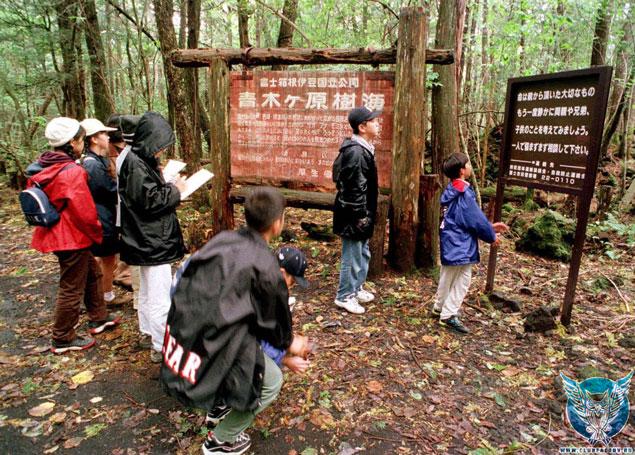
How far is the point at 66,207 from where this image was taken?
3.80 m

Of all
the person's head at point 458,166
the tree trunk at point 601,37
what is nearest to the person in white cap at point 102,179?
the person's head at point 458,166

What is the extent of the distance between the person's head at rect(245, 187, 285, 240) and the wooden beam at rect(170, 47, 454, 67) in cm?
360

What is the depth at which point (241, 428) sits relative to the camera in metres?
2.55

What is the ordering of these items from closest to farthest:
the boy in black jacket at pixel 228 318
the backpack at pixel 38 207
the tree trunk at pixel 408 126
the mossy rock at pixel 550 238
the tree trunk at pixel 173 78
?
the boy in black jacket at pixel 228 318, the backpack at pixel 38 207, the tree trunk at pixel 408 126, the mossy rock at pixel 550 238, the tree trunk at pixel 173 78

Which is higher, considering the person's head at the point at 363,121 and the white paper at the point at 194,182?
the person's head at the point at 363,121

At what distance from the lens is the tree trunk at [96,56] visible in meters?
10.6

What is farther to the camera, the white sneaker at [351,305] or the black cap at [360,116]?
the white sneaker at [351,305]

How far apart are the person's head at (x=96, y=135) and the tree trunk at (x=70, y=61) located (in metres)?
7.69

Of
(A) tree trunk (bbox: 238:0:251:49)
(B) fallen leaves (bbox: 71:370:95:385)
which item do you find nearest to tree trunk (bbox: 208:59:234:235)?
(B) fallen leaves (bbox: 71:370:95:385)

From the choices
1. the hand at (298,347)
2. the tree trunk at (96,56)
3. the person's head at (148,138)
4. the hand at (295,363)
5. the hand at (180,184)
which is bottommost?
the hand at (295,363)

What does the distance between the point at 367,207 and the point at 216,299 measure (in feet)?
9.46

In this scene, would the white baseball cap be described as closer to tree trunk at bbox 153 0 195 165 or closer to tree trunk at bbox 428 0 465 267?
tree trunk at bbox 428 0 465 267

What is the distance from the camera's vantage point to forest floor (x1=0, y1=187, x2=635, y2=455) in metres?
2.94

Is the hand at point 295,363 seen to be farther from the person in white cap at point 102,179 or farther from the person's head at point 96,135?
the person's head at point 96,135
